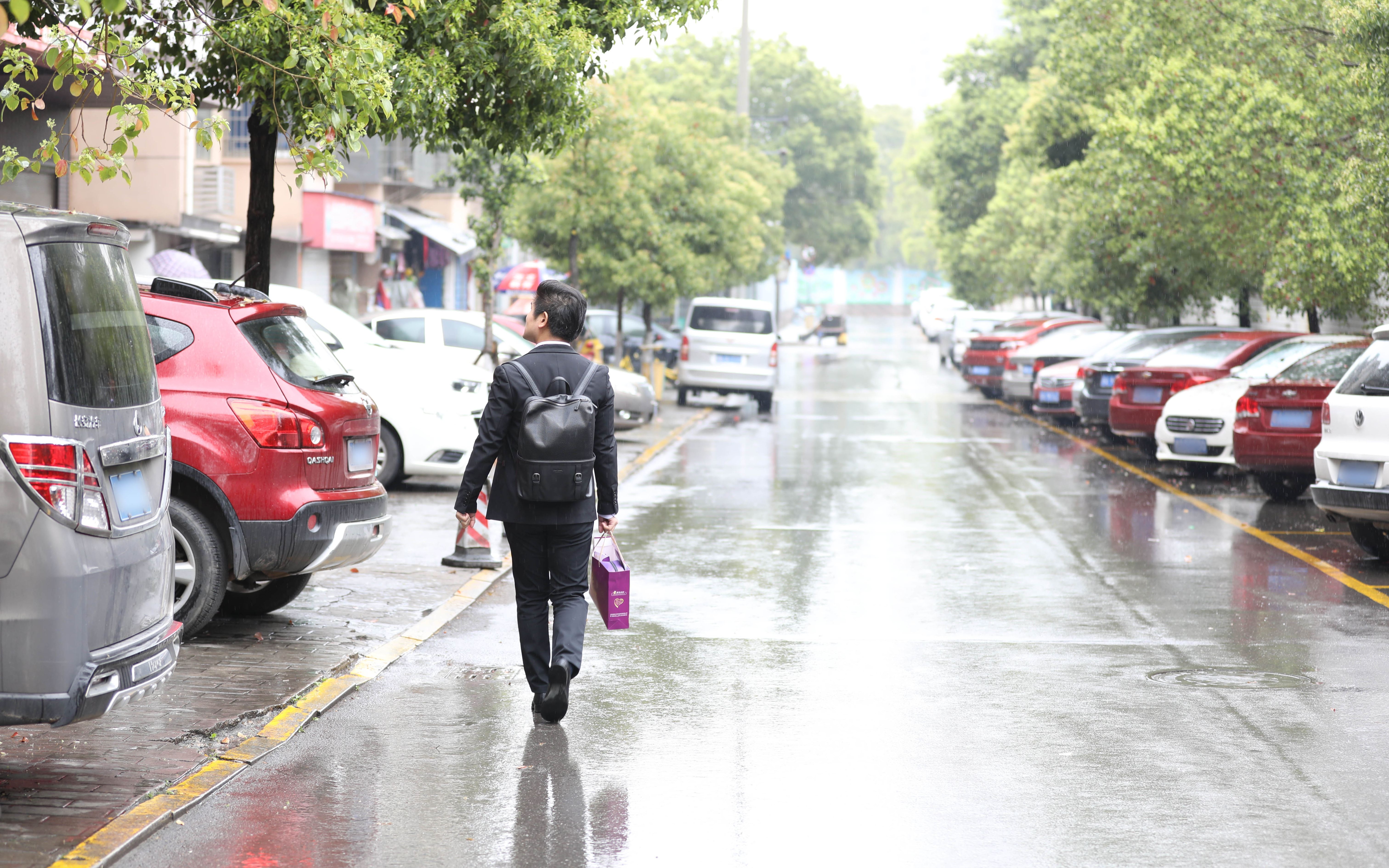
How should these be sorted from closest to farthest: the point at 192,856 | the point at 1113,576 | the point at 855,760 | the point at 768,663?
the point at 192,856
the point at 855,760
the point at 768,663
the point at 1113,576

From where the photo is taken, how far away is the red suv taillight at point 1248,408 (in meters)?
15.0

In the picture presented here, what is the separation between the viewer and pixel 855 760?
21.0ft

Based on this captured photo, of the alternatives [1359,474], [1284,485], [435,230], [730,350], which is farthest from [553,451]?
[435,230]

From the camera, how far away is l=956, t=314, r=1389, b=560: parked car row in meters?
11.2

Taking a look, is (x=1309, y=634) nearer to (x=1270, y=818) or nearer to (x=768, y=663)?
(x=768, y=663)

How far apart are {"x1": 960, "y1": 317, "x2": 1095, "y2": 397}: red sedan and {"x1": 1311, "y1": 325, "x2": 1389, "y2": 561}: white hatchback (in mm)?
20048

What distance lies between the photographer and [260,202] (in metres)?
10.8

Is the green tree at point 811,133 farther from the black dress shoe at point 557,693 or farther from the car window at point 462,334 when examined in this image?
the black dress shoe at point 557,693

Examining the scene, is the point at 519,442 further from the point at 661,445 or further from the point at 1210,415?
the point at 661,445

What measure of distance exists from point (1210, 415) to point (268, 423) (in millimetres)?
11773

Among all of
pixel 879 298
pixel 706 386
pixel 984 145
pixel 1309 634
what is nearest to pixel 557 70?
pixel 1309 634

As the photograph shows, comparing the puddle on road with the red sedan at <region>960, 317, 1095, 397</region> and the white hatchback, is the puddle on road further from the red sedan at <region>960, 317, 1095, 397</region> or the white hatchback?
the red sedan at <region>960, 317, 1095, 397</region>

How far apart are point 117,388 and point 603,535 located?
2352mm

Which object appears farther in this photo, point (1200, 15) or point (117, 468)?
point (1200, 15)
